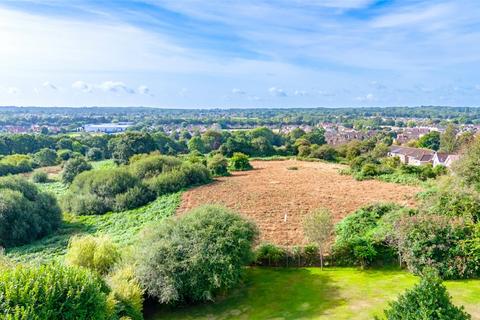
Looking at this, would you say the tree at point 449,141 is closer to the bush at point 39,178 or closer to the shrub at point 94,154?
the shrub at point 94,154

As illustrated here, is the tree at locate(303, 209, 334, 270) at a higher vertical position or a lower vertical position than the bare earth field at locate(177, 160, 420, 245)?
higher

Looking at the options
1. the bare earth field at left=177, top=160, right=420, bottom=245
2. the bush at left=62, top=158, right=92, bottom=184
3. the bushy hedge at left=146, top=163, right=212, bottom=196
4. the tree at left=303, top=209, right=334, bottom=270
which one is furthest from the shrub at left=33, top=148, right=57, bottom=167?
the tree at left=303, top=209, right=334, bottom=270

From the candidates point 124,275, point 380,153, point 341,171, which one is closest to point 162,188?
point 341,171

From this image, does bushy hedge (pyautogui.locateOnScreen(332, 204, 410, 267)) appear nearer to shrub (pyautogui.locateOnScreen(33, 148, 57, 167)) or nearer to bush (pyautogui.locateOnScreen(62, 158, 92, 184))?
bush (pyautogui.locateOnScreen(62, 158, 92, 184))

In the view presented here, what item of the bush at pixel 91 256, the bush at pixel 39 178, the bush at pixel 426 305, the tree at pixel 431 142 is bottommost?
the bush at pixel 39 178

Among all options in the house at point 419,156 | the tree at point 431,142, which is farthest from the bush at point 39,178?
the tree at point 431,142

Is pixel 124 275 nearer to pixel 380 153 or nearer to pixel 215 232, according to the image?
pixel 215 232

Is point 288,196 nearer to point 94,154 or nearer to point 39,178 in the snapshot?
point 39,178
